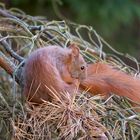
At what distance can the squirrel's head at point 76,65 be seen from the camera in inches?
66.4

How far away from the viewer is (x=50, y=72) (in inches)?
63.2

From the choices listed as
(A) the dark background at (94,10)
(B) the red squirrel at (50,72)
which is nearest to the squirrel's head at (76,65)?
(B) the red squirrel at (50,72)

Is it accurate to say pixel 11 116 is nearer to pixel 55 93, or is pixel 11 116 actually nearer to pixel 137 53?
pixel 55 93

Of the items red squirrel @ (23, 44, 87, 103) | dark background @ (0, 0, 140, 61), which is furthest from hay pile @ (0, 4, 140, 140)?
dark background @ (0, 0, 140, 61)

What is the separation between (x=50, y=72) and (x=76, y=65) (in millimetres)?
123

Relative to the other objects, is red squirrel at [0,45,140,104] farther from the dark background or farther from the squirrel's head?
the dark background

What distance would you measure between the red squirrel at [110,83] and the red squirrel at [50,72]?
4 centimetres

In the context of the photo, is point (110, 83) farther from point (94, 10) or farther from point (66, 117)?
point (94, 10)

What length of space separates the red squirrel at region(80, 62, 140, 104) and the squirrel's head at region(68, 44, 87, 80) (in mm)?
24

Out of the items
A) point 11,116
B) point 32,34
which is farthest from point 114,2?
point 11,116

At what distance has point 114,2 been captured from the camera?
4.88 meters

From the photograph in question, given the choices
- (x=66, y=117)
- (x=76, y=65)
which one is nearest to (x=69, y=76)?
(x=76, y=65)

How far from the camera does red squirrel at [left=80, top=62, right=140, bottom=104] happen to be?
168cm

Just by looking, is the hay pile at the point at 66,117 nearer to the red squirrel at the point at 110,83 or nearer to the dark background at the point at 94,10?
the red squirrel at the point at 110,83
